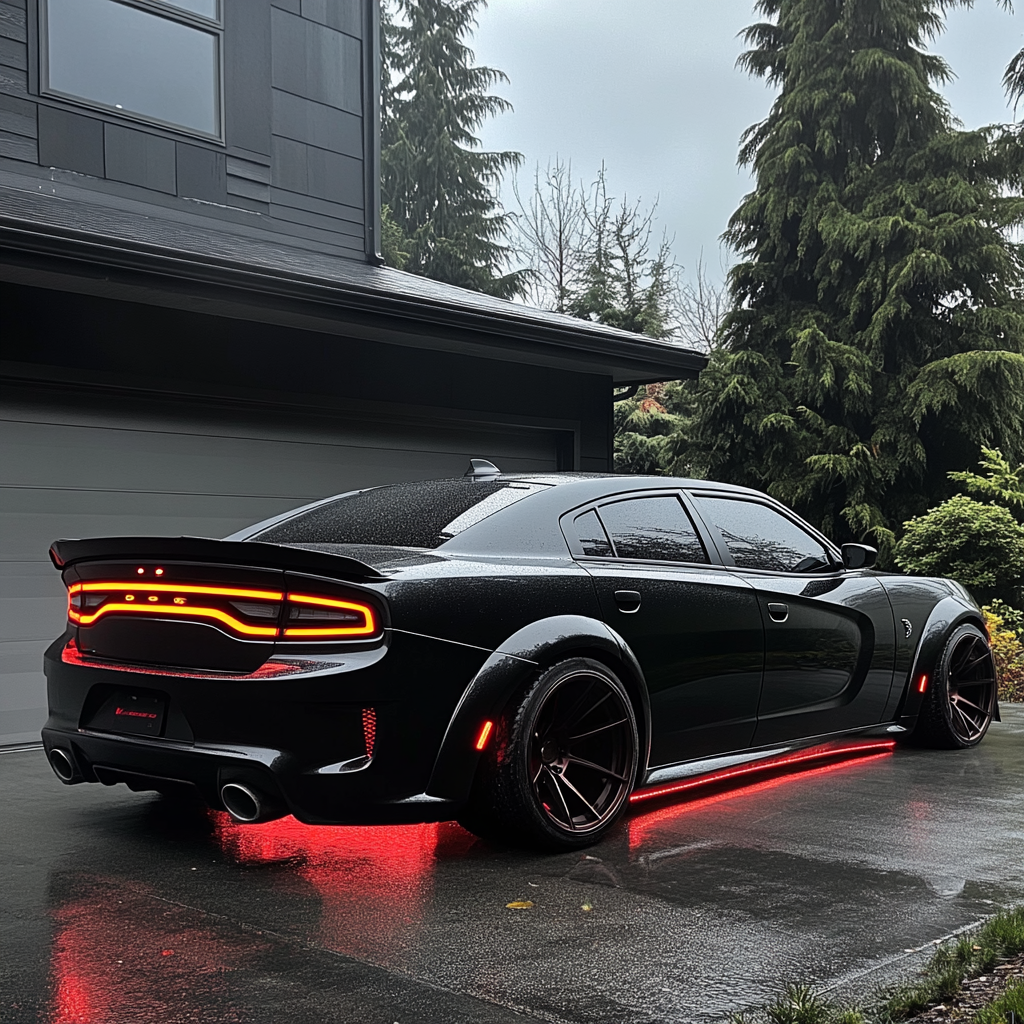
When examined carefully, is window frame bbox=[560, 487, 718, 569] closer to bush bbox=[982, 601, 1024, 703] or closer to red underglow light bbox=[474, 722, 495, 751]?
red underglow light bbox=[474, 722, 495, 751]

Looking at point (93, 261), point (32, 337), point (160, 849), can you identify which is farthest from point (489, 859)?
point (32, 337)

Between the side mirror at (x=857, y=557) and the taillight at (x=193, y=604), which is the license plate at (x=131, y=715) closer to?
the taillight at (x=193, y=604)

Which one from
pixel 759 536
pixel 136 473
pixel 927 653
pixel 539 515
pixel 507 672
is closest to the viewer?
pixel 507 672

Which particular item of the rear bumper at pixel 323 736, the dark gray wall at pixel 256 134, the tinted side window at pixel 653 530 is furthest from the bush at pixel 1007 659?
the rear bumper at pixel 323 736

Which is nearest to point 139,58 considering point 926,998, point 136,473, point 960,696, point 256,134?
point 256,134

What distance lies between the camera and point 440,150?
3344cm

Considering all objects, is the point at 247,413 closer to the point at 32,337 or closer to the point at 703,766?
the point at 32,337

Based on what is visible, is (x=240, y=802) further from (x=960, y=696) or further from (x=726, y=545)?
(x=960, y=696)

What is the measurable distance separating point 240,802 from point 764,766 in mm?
3000

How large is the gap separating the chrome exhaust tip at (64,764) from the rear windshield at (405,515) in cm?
111

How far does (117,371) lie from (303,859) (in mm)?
4190

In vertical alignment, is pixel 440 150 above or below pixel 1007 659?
above

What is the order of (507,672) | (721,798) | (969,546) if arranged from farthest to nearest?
(969,546)
(721,798)
(507,672)

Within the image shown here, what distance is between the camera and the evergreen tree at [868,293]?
16.2 meters
